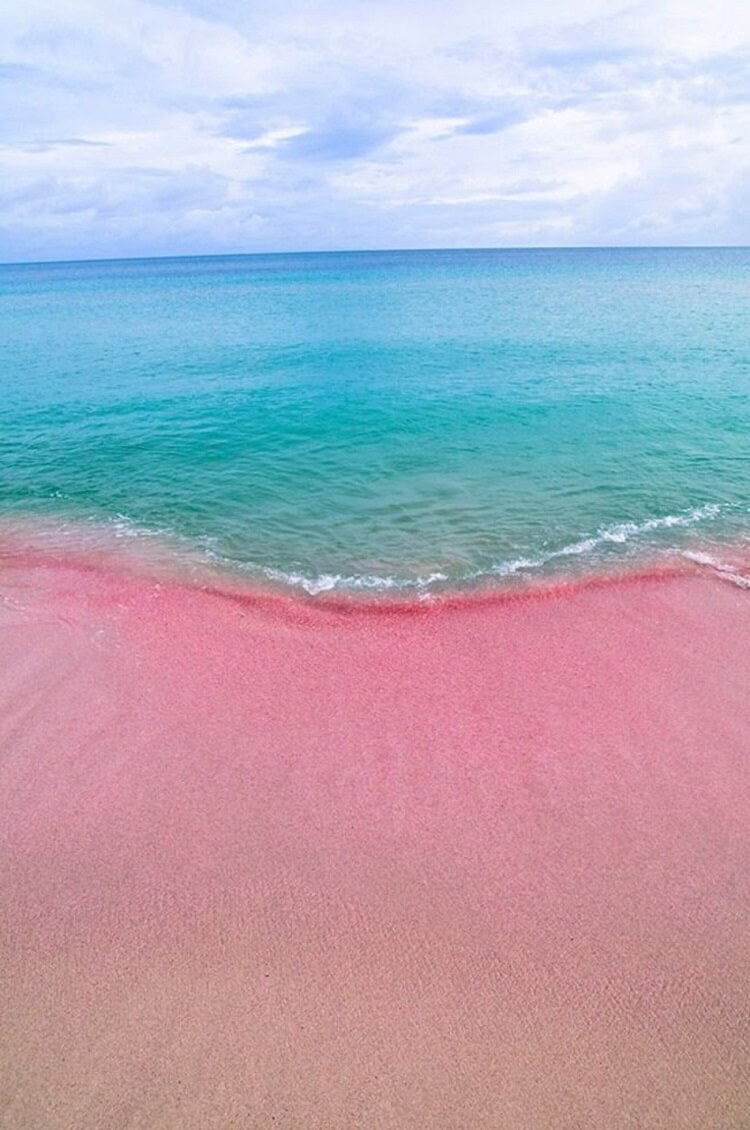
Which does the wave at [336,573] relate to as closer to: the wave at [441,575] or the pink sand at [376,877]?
the wave at [441,575]

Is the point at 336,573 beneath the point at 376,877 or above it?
above

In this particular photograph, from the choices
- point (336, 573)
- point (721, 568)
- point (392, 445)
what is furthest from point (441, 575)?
point (392, 445)

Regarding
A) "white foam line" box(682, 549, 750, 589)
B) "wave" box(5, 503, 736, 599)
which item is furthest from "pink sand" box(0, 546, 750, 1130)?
"wave" box(5, 503, 736, 599)

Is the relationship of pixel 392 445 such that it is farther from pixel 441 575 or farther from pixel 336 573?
pixel 441 575

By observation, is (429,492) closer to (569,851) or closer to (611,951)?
(569,851)

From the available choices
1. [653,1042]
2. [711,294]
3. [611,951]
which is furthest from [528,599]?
[711,294]

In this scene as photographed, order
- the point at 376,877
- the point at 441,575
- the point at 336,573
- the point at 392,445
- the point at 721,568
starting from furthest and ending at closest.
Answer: the point at 392,445
the point at 336,573
the point at 441,575
the point at 721,568
the point at 376,877
